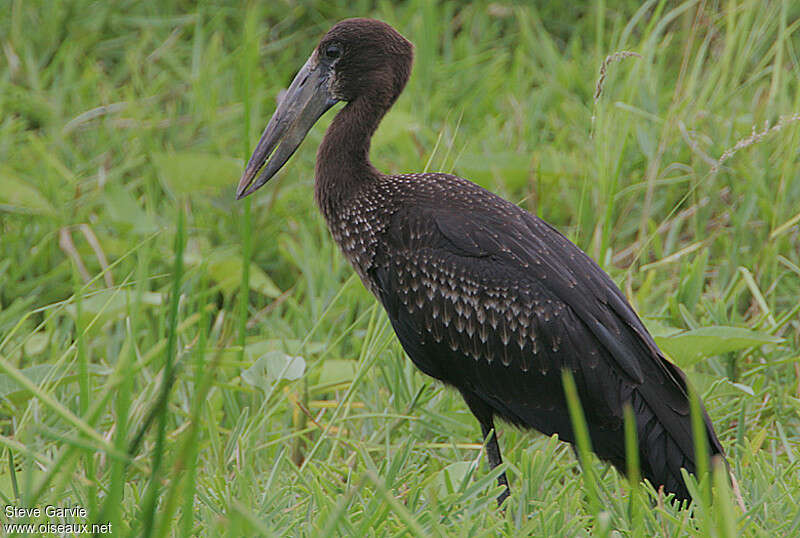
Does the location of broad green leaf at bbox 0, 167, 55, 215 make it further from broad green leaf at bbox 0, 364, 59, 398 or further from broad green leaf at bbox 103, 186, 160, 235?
broad green leaf at bbox 0, 364, 59, 398

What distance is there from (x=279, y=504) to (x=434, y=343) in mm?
794

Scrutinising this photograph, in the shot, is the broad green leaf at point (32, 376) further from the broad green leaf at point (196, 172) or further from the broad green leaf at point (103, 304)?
the broad green leaf at point (196, 172)

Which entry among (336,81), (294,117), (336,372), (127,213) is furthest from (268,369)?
(127,213)

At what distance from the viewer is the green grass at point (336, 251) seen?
→ 2.65 m

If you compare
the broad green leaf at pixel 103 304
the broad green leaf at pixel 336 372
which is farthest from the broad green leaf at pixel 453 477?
the broad green leaf at pixel 103 304

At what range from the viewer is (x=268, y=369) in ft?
11.0

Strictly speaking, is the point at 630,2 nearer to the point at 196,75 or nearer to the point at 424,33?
the point at 424,33

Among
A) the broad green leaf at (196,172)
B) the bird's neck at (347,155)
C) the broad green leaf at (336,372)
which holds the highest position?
the bird's neck at (347,155)

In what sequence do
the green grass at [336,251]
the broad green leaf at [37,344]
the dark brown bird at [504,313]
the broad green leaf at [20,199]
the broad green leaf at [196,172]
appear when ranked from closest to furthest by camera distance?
the green grass at [336,251]
the dark brown bird at [504,313]
the broad green leaf at [37,344]
the broad green leaf at [20,199]
the broad green leaf at [196,172]

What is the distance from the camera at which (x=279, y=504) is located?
8.72 ft

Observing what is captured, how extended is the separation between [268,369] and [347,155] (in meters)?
0.74

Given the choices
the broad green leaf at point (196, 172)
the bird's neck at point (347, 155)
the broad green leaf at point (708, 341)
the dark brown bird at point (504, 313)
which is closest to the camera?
the dark brown bird at point (504, 313)

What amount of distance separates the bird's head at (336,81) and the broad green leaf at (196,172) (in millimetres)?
980

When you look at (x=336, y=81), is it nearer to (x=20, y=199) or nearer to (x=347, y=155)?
(x=347, y=155)
